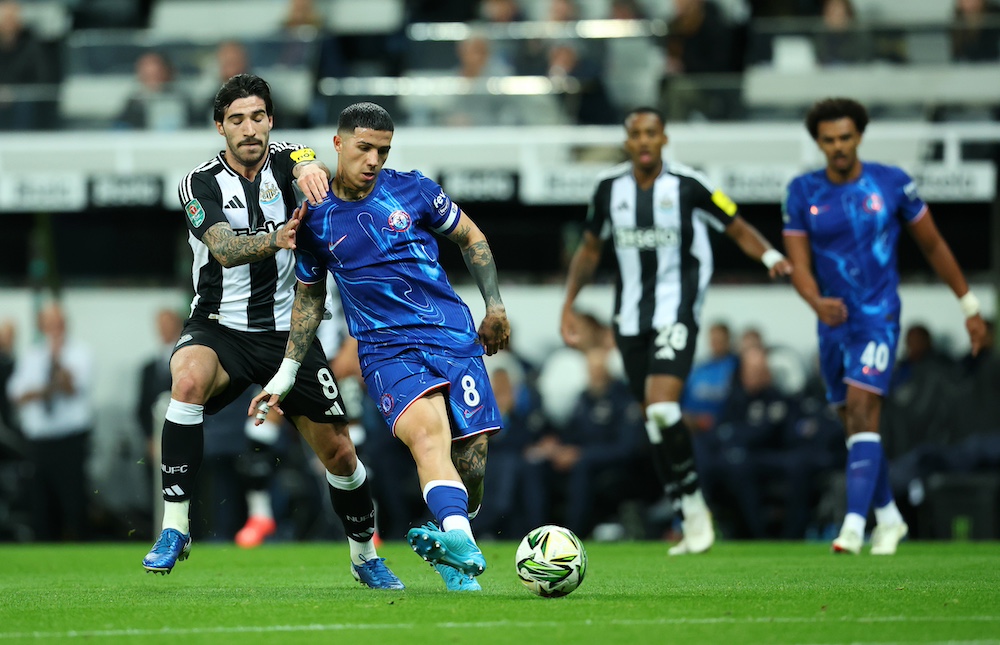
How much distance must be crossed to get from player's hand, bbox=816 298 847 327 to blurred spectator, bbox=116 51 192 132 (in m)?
7.77

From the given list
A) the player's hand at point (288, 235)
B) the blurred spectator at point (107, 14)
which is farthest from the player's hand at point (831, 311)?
the blurred spectator at point (107, 14)

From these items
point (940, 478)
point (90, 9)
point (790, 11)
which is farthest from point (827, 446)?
point (90, 9)

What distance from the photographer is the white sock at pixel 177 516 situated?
6.66m

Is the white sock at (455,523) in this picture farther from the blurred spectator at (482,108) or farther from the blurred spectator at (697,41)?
the blurred spectator at (697,41)

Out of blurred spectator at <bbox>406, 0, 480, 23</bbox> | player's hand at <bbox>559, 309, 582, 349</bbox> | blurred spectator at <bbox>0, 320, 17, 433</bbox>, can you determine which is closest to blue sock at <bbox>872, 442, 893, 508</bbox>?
player's hand at <bbox>559, 309, 582, 349</bbox>

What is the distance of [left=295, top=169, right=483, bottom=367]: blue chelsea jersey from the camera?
636 cm

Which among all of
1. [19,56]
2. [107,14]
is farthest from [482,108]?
[107,14]

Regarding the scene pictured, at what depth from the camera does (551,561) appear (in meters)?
5.90

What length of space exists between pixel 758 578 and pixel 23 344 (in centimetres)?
1027

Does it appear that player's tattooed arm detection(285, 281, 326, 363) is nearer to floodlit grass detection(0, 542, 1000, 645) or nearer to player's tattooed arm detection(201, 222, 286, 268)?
player's tattooed arm detection(201, 222, 286, 268)

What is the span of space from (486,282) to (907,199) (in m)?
3.76

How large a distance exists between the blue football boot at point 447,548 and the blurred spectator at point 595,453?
6999mm

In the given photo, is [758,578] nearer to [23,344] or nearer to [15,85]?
[23,344]

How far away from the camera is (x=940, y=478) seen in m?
11.9
